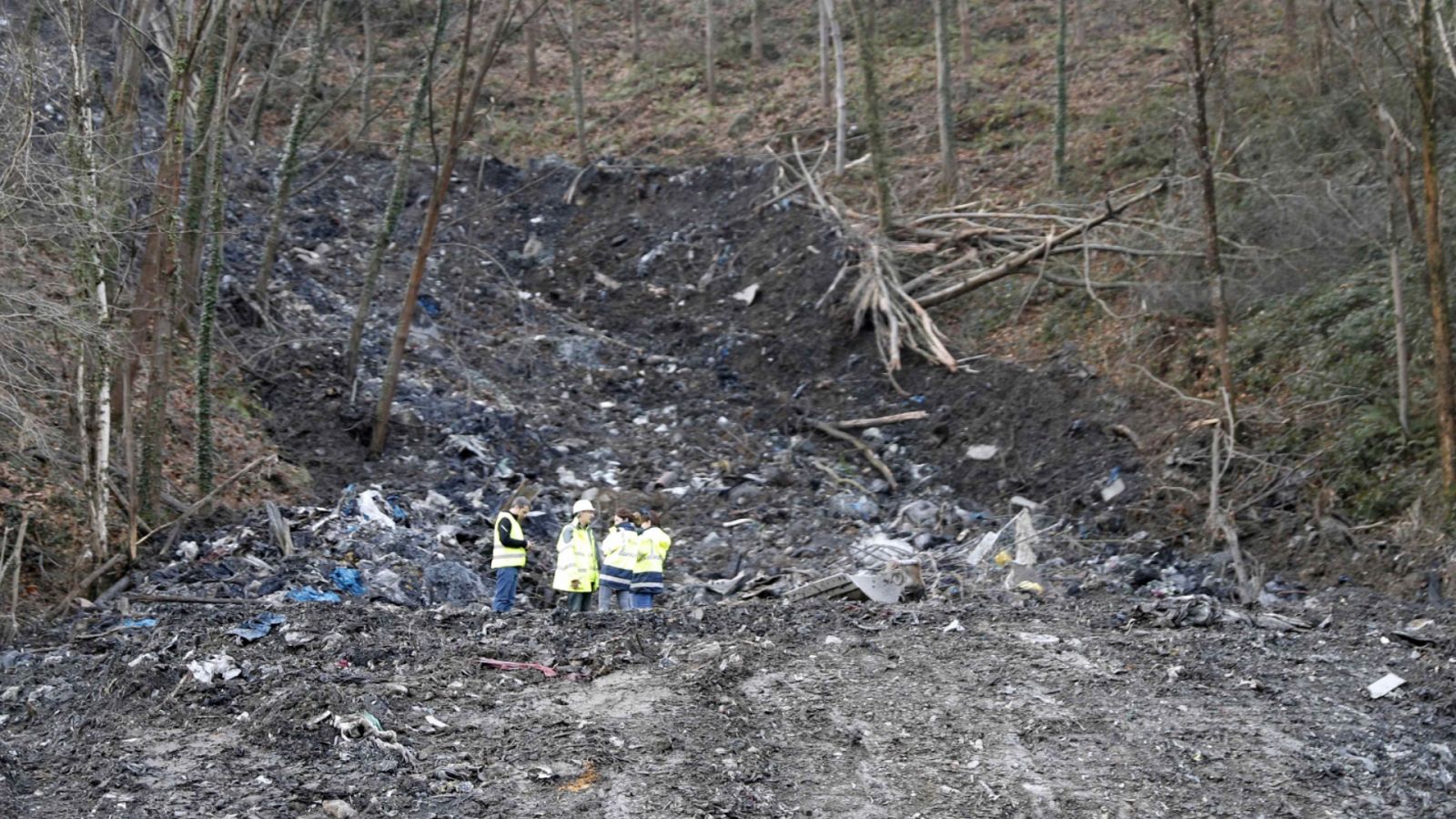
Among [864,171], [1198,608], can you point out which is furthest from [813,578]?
[864,171]

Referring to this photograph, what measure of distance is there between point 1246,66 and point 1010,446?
919 cm

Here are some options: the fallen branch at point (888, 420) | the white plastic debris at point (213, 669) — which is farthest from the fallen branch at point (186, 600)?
the fallen branch at point (888, 420)

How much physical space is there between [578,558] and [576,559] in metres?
0.02

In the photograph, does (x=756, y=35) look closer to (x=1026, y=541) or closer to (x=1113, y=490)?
(x=1113, y=490)

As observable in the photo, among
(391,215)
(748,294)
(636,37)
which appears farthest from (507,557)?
(636,37)

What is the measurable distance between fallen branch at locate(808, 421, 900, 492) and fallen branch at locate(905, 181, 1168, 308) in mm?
2632

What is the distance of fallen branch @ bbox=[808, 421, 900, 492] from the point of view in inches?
550

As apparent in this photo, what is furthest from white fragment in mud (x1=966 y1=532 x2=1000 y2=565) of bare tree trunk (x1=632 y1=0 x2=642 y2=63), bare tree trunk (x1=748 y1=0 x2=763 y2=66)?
bare tree trunk (x1=632 y1=0 x2=642 y2=63)

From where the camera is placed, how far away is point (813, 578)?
10.5m

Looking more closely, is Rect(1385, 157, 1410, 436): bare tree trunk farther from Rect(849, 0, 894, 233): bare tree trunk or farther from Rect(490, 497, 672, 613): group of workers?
Rect(849, 0, 894, 233): bare tree trunk

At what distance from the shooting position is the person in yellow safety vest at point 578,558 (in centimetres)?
956

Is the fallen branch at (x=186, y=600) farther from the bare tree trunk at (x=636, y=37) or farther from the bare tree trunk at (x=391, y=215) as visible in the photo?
the bare tree trunk at (x=636, y=37)

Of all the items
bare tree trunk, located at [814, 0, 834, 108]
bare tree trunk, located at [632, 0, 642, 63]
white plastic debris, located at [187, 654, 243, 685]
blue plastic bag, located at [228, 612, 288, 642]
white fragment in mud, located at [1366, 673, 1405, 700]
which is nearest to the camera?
white plastic debris, located at [187, 654, 243, 685]

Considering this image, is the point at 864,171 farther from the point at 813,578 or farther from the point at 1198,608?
the point at 1198,608
